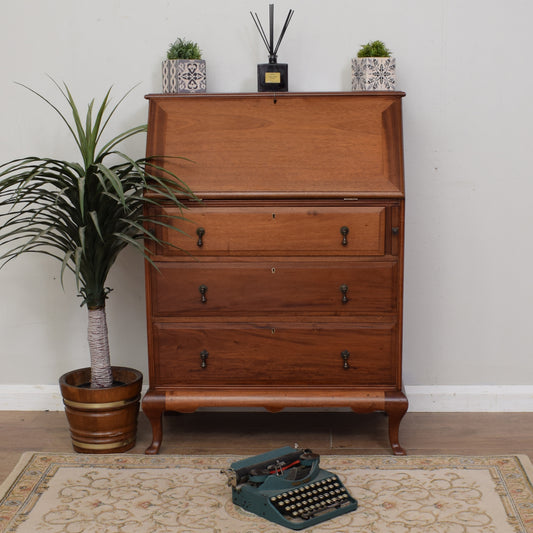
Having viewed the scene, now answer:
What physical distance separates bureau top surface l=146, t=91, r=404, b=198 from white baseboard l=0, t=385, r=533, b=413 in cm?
119

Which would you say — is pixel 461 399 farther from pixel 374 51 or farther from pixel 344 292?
pixel 374 51

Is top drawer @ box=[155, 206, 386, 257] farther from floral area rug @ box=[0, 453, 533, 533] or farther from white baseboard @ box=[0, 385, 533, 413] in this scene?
white baseboard @ box=[0, 385, 533, 413]

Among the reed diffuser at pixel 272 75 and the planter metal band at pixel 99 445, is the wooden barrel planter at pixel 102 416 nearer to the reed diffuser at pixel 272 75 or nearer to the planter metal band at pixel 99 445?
the planter metal band at pixel 99 445

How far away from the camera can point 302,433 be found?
10.7 feet

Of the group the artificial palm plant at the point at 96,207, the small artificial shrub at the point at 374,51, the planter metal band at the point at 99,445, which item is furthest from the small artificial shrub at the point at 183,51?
the planter metal band at the point at 99,445

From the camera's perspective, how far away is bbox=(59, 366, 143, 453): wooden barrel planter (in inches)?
116

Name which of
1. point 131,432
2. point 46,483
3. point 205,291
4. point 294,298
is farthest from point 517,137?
point 46,483

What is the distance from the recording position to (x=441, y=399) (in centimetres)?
351

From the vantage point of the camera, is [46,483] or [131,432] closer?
[46,483]

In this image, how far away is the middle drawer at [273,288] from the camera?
9.51 feet

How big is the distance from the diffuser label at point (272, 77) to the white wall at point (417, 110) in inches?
11.2

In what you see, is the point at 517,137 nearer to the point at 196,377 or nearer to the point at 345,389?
the point at 345,389

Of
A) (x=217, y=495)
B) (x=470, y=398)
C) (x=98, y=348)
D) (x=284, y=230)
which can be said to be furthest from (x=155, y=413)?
(x=470, y=398)

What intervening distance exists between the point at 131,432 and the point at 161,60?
170 cm
